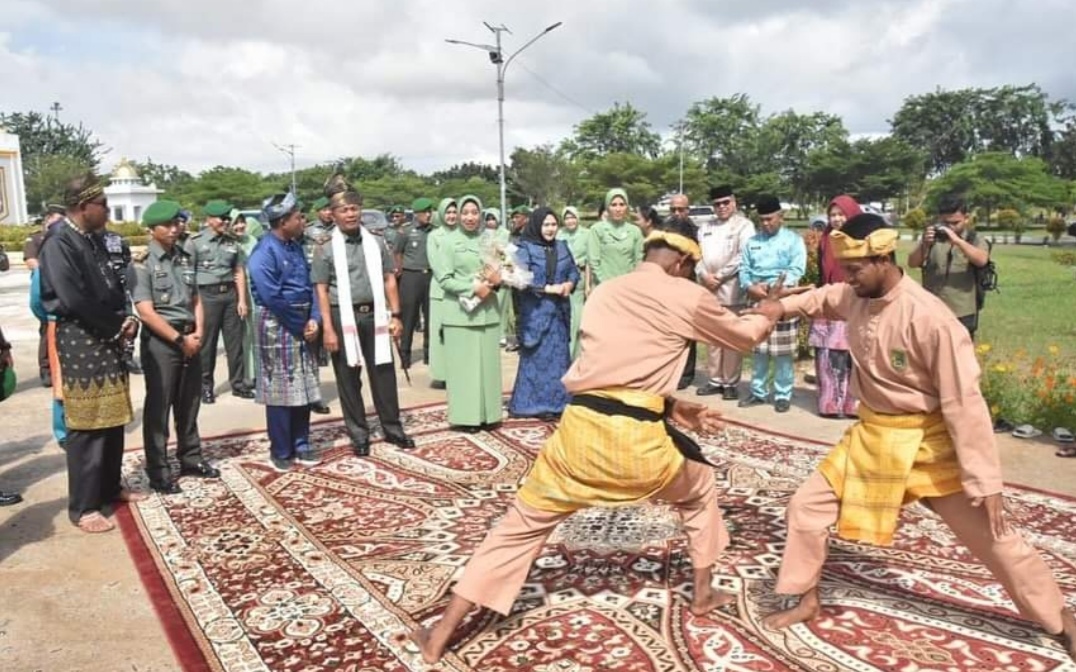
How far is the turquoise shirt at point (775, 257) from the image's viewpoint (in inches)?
269

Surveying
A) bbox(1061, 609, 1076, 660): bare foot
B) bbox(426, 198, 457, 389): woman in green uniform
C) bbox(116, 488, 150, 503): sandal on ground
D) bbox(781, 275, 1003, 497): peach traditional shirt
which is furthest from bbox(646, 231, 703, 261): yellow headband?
bbox(426, 198, 457, 389): woman in green uniform

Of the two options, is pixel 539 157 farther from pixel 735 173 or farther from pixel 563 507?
pixel 563 507

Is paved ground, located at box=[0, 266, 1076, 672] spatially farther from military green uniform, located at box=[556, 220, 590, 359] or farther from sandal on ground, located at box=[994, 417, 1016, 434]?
military green uniform, located at box=[556, 220, 590, 359]

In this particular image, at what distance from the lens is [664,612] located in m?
3.38

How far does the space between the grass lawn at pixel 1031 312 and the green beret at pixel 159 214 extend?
822 cm

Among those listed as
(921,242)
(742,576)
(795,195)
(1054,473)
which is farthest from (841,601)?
(795,195)

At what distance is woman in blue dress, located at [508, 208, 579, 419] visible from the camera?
654 centimetres

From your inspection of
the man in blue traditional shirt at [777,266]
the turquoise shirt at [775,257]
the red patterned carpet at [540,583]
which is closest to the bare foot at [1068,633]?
the red patterned carpet at [540,583]

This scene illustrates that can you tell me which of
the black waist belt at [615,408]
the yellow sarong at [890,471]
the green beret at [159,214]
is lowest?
the yellow sarong at [890,471]

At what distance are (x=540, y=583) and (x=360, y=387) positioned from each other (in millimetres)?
2465

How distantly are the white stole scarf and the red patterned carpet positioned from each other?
0.78m

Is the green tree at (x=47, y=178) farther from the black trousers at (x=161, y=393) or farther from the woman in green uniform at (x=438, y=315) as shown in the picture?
the black trousers at (x=161, y=393)

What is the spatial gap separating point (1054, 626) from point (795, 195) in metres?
58.6

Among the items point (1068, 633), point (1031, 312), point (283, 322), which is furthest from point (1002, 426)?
point (1031, 312)
